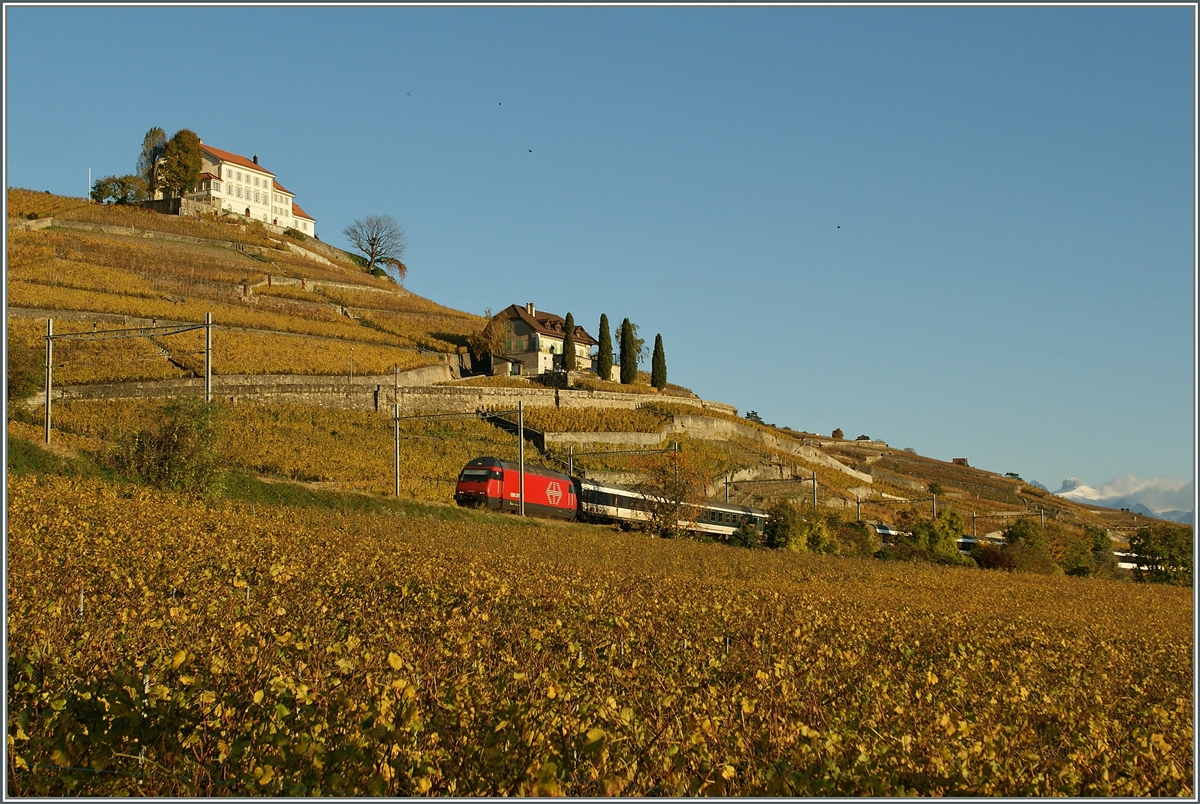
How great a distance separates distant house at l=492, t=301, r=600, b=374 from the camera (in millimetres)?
86188

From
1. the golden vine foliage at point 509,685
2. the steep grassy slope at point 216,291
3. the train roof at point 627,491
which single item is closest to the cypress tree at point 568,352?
the steep grassy slope at point 216,291

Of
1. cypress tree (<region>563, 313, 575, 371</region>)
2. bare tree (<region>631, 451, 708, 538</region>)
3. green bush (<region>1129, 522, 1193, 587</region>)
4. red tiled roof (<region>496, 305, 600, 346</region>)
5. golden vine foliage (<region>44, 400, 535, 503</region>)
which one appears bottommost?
green bush (<region>1129, 522, 1193, 587</region>)

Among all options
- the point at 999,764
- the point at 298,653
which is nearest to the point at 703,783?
the point at 999,764

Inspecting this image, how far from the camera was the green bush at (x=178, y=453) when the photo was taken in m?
29.8

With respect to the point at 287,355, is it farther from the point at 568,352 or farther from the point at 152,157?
the point at 152,157

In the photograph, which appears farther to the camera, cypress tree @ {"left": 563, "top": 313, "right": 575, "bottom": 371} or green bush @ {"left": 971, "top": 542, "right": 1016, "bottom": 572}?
cypress tree @ {"left": 563, "top": 313, "right": 575, "bottom": 371}

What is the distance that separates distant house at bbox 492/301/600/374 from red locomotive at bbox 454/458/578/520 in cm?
4220

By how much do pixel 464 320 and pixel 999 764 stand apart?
3578 inches

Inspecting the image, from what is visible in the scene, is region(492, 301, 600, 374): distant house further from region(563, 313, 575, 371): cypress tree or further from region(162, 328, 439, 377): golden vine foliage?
region(162, 328, 439, 377): golden vine foliage

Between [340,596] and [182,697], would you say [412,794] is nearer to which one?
[182,697]

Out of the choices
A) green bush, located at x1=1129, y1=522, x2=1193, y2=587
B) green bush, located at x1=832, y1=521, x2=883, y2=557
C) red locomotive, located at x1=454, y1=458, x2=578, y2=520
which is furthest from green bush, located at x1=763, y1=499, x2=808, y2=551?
green bush, located at x1=1129, y1=522, x2=1193, y2=587

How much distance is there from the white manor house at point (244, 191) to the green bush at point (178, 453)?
8543 centimetres

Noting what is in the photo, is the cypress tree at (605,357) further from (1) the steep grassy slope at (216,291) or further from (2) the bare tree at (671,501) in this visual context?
(2) the bare tree at (671,501)

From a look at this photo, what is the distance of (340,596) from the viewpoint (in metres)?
14.9
